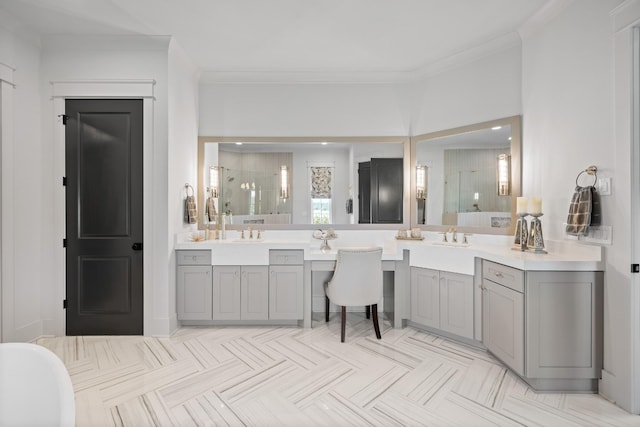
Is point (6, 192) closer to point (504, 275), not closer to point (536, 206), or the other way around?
point (504, 275)

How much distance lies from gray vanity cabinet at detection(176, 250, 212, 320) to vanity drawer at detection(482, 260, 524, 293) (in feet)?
8.52

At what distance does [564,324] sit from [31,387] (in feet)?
9.38

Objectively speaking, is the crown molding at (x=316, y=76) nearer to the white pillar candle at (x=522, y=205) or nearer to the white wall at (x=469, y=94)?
the white wall at (x=469, y=94)

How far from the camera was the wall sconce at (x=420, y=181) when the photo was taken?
3.79 metres

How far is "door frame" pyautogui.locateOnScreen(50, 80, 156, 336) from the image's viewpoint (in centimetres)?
315

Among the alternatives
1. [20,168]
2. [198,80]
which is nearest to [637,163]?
[198,80]

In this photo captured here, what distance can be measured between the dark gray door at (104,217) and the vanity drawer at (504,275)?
124 inches

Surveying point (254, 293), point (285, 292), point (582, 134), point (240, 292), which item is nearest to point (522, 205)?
point (582, 134)

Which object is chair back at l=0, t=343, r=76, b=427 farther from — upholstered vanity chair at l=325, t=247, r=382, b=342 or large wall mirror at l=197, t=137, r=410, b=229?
large wall mirror at l=197, t=137, r=410, b=229

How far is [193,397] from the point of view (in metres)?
2.22

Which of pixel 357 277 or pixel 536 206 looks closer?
pixel 536 206

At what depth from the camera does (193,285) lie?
11.2ft

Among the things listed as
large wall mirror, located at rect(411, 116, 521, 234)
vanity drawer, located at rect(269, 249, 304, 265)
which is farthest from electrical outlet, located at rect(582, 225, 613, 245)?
vanity drawer, located at rect(269, 249, 304, 265)

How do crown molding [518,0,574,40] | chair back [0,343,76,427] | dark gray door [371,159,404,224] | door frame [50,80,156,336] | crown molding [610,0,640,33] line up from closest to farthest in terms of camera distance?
chair back [0,343,76,427] → crown molding [610,0,640,33] → crown molding [518,0,574,40] → door frame [50,80,156,336] → dark gray door [371,159,404,224]
